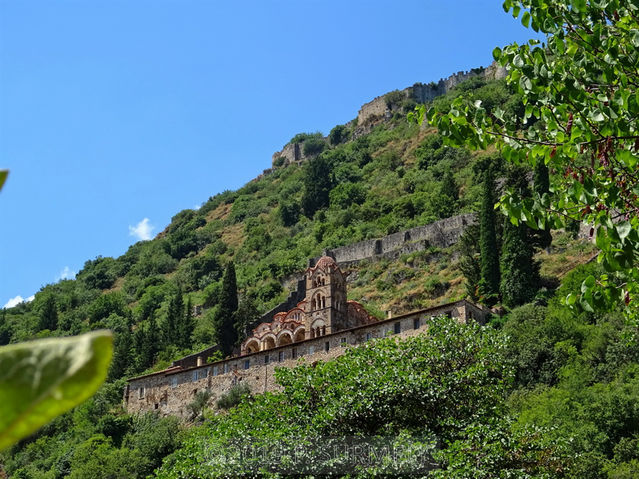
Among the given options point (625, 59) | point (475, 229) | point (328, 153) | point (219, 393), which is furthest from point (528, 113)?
point (328, 153)

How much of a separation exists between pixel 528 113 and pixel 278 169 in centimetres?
13272

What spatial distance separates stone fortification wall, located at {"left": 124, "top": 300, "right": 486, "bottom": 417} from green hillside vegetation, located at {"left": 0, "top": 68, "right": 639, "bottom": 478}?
5.58 ft

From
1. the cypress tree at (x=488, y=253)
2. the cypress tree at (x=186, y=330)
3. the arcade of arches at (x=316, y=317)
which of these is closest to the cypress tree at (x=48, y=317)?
the cypress tree at (x=186, y=330)

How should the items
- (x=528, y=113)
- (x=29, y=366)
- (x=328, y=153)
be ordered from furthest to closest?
(x=328, y=153) < (x=528, y=113) < (x=29, y=366)

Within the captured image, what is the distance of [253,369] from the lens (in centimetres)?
4841

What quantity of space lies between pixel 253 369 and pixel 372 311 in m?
15.5

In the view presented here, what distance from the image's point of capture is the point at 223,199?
134250 millimetres

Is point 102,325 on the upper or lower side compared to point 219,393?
upper

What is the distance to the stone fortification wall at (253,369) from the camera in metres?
42.8

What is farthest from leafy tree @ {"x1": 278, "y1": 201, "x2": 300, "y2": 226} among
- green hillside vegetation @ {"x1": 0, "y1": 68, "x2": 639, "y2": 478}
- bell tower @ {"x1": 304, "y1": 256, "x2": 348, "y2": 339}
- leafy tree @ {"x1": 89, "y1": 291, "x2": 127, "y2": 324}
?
bell tower @ {"x1": 304, "y1": 256, "x2": 348, "y2": 339}

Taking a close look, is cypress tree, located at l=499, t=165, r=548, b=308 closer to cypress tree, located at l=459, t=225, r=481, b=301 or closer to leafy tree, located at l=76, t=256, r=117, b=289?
cypress tree, located at l=459, t=225, r=481, b=301

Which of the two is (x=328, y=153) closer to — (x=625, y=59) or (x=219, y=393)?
(x=219, y=393)

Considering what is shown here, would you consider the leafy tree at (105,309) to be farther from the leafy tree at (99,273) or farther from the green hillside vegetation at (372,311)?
the leafy tree at (99,273)

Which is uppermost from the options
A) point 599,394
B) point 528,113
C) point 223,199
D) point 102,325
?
point 223,199
